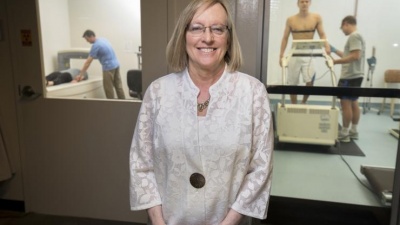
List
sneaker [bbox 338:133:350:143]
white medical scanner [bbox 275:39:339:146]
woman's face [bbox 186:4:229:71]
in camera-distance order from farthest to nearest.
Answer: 1. sneaker [bbox 338:133:350:143]
2. white medical scanner [bbox 275:39:339:146]
3. woman's face [bbox 186:4:229:71]

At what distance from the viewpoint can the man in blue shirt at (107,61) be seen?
7.29ft

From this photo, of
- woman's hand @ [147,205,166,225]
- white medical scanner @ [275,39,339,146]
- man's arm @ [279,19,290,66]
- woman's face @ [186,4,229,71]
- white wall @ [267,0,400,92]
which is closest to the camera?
woman's face @ [186,4,229,71]

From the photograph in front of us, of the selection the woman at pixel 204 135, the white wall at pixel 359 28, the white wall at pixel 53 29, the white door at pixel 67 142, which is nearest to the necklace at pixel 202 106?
the woman at pixel 204 135

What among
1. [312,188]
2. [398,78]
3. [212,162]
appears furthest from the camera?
[312,188]

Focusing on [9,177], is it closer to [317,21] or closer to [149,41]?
[149,41]

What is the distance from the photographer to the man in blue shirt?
7.29 ft

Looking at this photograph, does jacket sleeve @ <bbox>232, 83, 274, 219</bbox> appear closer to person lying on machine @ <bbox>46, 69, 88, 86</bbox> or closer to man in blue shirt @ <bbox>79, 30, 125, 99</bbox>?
man in blue shirt @ <bbox>79, 30, 125, 99</bbox>

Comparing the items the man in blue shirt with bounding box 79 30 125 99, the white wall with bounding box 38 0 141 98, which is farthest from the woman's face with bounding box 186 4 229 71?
the man in blue shirt with bounding box 79 30 125 99

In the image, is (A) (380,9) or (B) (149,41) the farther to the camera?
(A) (380,9)

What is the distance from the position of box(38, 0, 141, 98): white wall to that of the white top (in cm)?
104

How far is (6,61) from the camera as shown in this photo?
7.57ft

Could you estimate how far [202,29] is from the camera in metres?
1.16

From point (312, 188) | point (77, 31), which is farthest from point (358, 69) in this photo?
point (77, 31)

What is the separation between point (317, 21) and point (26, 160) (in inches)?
95.7
